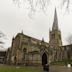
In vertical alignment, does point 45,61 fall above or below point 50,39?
below

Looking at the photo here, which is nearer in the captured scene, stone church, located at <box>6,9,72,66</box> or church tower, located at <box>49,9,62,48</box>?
stone church, located at <box>6,9,72,66</box>

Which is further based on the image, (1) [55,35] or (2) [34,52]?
(1) [55,35]

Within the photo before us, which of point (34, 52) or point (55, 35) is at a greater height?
point (55, 35)

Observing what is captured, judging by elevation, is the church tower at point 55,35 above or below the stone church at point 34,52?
above

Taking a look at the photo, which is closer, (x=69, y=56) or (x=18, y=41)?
(x=69, y=56)

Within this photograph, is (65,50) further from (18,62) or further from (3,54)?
(3,54)

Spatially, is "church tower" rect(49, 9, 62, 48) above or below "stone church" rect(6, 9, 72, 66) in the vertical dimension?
above

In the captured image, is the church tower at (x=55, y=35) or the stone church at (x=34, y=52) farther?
the church tower at (x=55, y=35)

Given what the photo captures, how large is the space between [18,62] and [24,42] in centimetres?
920

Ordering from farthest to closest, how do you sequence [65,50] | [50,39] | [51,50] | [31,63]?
1. [50,39]
2. [65,50]
3. [51,50]
4. [31,63]

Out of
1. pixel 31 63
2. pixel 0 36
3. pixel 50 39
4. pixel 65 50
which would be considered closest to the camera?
pixel 0 36

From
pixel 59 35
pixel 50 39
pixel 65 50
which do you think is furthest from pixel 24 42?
pixel 59 35

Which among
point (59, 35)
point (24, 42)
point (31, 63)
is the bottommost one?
point (31, 63)

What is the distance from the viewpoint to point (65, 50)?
208 ft
